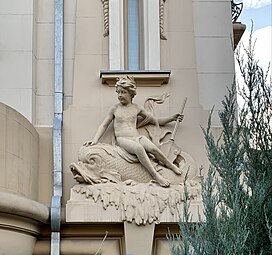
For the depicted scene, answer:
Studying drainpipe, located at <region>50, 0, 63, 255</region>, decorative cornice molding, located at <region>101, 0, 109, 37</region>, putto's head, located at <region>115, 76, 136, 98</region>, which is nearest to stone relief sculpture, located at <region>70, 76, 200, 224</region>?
putto's head, located at <region>115, 76, 136, 98</region>

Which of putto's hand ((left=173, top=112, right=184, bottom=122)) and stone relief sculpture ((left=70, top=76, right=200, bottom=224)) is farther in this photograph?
putto's hand ((left=173, top=112, right=184, bottom=122))

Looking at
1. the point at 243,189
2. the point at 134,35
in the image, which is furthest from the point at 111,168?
the point at 243,189

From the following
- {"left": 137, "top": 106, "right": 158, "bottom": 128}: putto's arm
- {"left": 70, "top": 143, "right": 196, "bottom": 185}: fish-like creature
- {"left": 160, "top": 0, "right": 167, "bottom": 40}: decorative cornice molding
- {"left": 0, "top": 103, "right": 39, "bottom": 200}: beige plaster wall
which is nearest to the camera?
{"left": 0, "top": 103, "right": 39, "bottom": 200}: beige plaster wall

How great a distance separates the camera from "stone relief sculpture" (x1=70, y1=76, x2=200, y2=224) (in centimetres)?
954

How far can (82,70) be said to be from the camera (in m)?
10.6

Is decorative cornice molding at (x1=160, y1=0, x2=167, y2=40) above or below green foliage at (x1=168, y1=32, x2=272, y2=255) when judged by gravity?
above

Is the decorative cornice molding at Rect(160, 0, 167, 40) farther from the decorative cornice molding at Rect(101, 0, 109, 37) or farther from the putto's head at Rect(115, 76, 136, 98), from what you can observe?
the putto's head at Rect(115, 76, 136, 98)

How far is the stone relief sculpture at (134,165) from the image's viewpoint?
954 centimetres

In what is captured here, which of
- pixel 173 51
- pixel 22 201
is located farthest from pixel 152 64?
pixel 22 201

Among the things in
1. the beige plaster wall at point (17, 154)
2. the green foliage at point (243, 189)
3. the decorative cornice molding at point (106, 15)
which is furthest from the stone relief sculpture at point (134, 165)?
the green foliage at point (243, 189)

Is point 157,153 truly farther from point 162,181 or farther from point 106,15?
point 106,15

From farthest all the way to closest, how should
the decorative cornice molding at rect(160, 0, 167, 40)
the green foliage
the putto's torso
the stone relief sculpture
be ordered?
the decorative cornice molding at rect(160, 0, 167, 40), the putto's torso, the stone relief sculpture, the green foliage

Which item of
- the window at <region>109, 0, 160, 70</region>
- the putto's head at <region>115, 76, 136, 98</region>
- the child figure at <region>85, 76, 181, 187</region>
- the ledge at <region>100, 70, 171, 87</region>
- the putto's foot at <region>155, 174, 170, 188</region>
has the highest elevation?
the window at <region>109, 0, 160, 70</region>

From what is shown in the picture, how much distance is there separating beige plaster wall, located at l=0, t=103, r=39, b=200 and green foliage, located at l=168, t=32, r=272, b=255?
2.93 m
